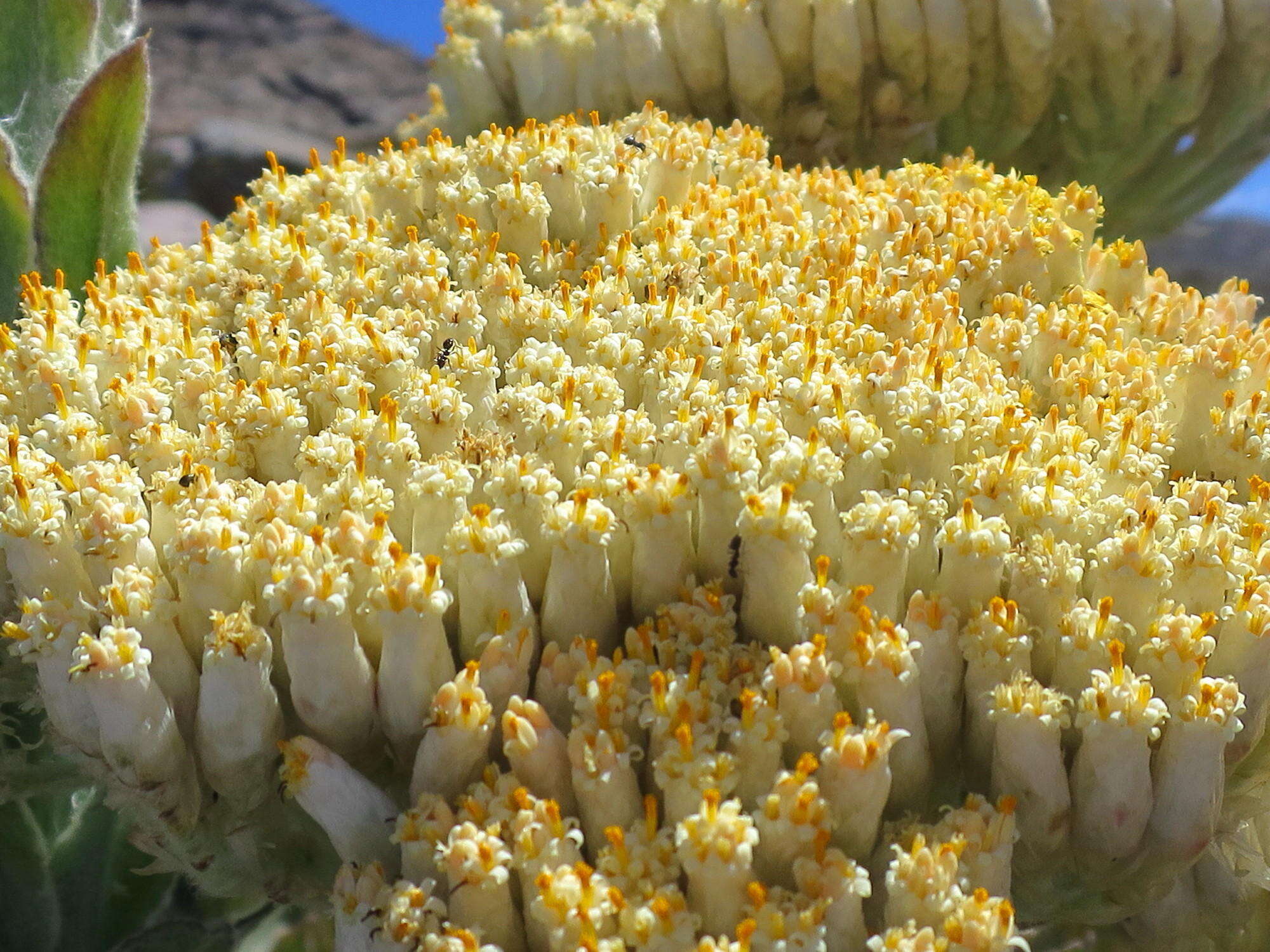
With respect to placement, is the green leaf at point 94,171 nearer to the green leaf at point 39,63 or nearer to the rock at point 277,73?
the green leaf at point 39,63

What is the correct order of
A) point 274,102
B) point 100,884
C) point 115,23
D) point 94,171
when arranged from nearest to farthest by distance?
point 100,884 < point 94,171 < point 115,23 < point 274,102

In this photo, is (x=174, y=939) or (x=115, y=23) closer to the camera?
(x=174, y=939)

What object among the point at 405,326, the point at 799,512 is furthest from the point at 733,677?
the point at 405,326

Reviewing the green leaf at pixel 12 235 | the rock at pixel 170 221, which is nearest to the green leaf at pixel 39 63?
the green leaf at pixel 12 235

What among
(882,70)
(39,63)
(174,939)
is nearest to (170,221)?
(39,63)

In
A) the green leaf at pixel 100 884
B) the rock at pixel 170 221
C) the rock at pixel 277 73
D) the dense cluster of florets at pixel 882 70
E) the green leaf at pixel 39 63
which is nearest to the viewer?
the green leaf at pixel 100 884

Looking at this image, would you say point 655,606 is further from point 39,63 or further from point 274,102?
point 274,102

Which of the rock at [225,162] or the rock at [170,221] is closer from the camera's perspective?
the rock at [170,221]
